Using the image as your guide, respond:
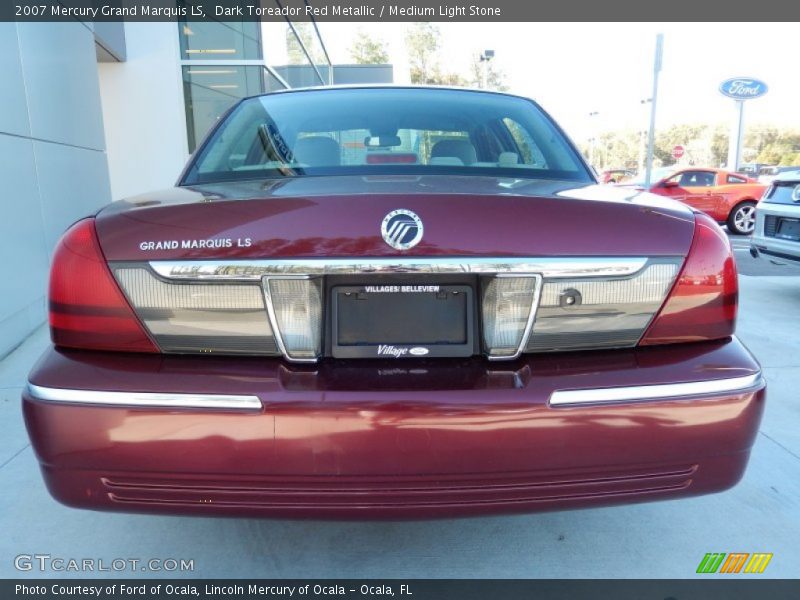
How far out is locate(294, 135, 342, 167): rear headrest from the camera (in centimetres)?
210

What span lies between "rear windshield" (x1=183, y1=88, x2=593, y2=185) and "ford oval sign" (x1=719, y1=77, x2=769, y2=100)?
736 inches


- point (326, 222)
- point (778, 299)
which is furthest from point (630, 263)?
point (778, 299)

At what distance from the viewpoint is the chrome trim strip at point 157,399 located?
4.59 ft

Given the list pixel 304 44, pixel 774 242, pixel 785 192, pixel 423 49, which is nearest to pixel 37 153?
pixel 774 242

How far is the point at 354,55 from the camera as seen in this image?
94.8ft

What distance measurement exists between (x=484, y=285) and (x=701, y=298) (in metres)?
0.59

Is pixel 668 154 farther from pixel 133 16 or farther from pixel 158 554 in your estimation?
pixel 158 554

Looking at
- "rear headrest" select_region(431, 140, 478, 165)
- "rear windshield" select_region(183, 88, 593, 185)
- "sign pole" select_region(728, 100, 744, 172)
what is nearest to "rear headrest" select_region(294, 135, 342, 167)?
"rear windshield" select_region(183, 88, 593, 185)

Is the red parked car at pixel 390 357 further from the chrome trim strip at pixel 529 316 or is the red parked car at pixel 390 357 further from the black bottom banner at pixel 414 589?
the black bottom banner at pixel 414 589

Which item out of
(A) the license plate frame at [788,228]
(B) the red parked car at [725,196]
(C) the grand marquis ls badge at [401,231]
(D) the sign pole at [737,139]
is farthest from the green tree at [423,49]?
(C) the grand marquis ls badge at [401,231]

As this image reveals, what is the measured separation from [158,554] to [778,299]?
240 inches

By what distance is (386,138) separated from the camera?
2438 millimetres

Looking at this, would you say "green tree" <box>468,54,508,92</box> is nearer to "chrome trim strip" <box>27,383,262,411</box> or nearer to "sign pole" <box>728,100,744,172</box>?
"sign pole" <box>728,100,744,172</box>

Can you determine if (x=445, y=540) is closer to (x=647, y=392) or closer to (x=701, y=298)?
(x=647, y=392)
